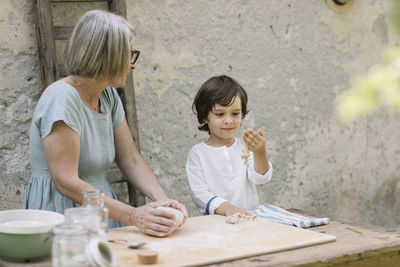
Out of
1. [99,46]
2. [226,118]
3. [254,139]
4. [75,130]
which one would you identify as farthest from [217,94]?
[75,130]

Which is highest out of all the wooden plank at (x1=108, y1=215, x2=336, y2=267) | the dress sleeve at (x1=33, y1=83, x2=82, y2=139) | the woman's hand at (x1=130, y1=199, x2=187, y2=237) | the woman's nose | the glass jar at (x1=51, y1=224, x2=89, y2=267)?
the dress sleeve at (x1=33, y1=83, x2=82, y2=139)

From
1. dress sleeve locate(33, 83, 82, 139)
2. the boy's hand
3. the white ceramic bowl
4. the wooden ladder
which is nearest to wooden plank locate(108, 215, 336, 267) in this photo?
the white ceramic bowl

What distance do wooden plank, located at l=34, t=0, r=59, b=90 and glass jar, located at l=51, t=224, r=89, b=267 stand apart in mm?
1518

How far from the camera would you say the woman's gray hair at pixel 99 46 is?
219cm

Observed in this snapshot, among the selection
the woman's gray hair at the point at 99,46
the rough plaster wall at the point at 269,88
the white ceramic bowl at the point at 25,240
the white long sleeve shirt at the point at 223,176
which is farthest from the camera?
the rough plaster wall at the point at 269,88

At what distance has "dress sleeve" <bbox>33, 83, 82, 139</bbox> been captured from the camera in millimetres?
2100

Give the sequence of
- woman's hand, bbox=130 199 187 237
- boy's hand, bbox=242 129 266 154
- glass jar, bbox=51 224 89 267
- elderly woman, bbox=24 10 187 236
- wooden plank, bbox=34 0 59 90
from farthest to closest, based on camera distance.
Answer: wooden plank, bbox=34 0 59 90 < boy's hand, bbox=242 129 266 154 < elderly woman, bbox=24 10 187 236 < woman's hand, bbox=130 199 187 237 < glass jar, bbox=51 224 89 267

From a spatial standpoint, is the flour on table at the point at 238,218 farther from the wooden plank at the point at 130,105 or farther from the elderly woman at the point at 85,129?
the wooden plank at the point at 130,105

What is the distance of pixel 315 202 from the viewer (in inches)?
148

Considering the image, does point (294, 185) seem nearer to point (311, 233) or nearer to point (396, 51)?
point (396, 51)

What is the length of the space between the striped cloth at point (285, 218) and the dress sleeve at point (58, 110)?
0.87 m

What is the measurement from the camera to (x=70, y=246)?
127 centimetres

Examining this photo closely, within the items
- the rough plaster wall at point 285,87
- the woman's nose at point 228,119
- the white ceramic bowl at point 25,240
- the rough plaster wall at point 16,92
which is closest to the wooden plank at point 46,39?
the rough plaster wall at point 16,92

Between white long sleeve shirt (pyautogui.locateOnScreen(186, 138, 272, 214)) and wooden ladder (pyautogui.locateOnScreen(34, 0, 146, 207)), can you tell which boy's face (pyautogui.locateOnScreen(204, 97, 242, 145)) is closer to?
white long sleeve shirt (pyautogui.locateOnScreen(186, 138, 272, 214))
